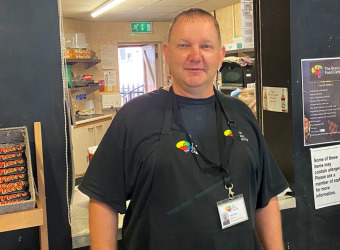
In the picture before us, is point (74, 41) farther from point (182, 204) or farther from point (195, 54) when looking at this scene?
point (182, 204)

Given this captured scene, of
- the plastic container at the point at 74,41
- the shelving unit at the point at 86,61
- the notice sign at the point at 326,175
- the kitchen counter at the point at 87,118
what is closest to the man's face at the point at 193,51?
the notice sign at the point at 326,175

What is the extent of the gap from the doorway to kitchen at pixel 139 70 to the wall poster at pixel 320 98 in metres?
6.98

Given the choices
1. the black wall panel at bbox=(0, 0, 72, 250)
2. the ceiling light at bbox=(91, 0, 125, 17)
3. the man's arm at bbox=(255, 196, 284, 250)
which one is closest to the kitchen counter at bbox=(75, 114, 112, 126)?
the ceiling light at bbox=(91, 0, 125, 17)

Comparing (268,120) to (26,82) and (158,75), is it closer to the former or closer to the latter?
(26,82)

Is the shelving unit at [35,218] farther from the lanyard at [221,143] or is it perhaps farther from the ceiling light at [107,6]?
the ceiling light at [107,6]

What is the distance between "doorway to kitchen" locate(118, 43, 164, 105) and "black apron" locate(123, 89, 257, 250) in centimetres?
776

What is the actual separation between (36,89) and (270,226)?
1.01 meters

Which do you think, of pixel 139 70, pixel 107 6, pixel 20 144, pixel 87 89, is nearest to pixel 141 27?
pixel 139 70

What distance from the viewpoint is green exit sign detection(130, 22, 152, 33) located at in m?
8.42

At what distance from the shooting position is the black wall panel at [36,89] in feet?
4.83

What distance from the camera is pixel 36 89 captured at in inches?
59.4

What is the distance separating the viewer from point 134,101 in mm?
1389

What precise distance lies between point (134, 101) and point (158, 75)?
302 inches

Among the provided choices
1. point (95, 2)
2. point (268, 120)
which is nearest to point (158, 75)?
point (95, 2)
